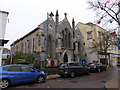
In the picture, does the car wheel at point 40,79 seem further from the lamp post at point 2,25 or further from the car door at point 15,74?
the lamp post at point 2,25

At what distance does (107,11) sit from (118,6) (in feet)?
3.50

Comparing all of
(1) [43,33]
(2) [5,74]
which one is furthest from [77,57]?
(2) [5,74]

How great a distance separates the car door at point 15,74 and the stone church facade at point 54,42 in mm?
11696

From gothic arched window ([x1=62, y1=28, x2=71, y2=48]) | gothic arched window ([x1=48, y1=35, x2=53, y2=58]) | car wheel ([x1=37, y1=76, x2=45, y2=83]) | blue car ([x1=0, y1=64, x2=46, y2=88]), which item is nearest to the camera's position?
blue car ([x1=0, y1=64, x2=46, y2=88])

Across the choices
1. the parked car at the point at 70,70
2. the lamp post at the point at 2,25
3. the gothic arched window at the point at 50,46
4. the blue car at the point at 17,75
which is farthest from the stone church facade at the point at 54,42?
the blue car at the point at 17,75

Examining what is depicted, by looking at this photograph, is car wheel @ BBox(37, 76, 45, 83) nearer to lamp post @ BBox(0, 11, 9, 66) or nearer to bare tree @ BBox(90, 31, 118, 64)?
lamp post @ BBox(0, 11, 9, 66)

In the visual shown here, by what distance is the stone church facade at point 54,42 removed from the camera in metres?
22.2

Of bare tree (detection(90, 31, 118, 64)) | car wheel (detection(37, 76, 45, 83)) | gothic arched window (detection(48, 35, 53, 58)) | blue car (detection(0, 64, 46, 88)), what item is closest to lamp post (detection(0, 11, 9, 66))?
blue car (detection(0, 64, 46, 88))

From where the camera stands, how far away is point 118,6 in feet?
36.5

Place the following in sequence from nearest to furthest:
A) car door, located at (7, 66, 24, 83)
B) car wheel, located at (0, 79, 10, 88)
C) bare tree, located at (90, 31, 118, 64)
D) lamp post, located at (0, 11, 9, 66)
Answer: car wheel, located at (0, 79, 10, 88)
car door, located at (7, 66, 24, 83)
lamp post, located at (0, 11, 9, 66)
bare tree, located at (90, 31, 118, 64)

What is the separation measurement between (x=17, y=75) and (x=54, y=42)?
54.0ft

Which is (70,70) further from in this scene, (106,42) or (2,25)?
(106,42)

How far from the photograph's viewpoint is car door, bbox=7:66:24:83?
28.1 ft

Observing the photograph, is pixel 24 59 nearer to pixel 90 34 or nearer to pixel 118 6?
pixel 118 6
